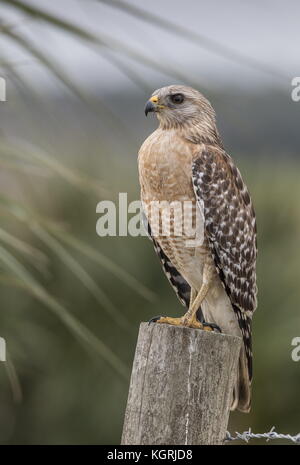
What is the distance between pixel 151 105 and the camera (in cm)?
427

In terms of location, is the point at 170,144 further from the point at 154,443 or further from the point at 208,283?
the point at 154,443

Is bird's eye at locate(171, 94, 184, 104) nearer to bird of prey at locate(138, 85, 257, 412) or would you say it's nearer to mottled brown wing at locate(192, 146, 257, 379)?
bird of prey at locate(138, 85, 257, 412)

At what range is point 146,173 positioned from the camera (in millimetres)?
4297

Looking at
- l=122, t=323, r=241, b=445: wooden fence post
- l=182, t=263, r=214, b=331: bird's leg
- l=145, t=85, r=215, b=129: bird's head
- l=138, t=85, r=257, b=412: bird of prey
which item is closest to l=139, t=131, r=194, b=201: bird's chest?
l=138, t=85, r=257, b=412: bird of prey

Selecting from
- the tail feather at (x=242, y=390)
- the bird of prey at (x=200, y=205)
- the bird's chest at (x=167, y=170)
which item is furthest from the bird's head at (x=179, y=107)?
the tail feather at (x=242, y=390)

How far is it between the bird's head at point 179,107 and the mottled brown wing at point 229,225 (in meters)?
0.21

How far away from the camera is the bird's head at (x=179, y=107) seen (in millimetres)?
4344

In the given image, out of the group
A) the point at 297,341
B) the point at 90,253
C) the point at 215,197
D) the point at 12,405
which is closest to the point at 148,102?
the point at 215,197

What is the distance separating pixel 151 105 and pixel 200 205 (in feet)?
1.98

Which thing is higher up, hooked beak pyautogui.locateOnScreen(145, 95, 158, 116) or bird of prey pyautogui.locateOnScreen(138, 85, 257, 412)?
hooked beak pyautogui.locateOnScreen(145, 95, 158, 116)

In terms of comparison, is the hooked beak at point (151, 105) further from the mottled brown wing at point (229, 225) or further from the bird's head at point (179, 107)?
the mottled brown wing at point (229, 225)

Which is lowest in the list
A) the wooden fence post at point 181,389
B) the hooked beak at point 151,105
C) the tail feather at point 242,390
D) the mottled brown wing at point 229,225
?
the wooden fence post at point 181,389

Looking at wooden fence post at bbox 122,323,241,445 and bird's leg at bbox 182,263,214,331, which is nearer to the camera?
wooden fence post at bbox 122,323,241,445

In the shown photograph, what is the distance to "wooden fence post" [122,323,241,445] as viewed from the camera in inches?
111
